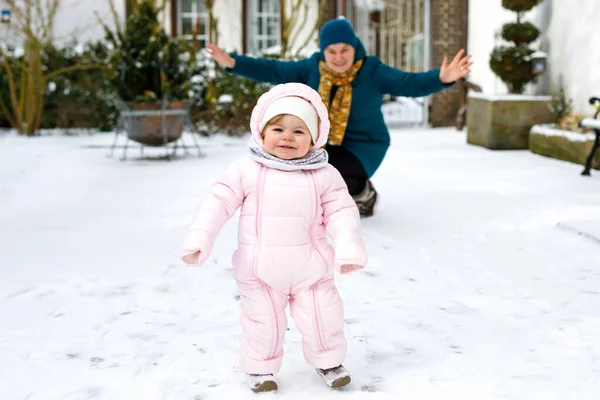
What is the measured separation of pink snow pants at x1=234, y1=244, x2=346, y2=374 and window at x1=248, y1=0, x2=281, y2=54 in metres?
12.3

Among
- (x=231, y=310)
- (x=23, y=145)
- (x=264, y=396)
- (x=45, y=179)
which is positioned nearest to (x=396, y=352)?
(x=264, y=396)

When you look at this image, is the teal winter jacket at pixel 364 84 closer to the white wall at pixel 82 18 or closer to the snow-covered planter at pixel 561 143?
the snow-covered planter at pixel 561 143

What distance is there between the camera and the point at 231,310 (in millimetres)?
3385

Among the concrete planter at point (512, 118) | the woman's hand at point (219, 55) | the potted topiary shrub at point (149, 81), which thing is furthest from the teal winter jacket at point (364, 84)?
the concrete planter at point (512, 118)

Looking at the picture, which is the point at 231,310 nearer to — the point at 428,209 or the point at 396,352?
the point at 396,352

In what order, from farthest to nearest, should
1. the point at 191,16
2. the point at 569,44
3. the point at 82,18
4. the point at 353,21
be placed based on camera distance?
the point at 353,21 < the point at 191,16 < the point at 82,18 < the point at 569,44

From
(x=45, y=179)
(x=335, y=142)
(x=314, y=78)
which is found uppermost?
(x=314, y=78)

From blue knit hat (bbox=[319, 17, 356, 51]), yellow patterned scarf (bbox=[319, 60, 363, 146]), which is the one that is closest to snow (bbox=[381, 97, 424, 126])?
yellow patterned scarf (bbox=[319, 60, 363, 146])

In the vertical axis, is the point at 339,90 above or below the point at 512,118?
above

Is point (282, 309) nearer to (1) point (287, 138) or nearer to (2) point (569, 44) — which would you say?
(1) point (287, 138)

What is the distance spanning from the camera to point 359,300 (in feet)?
11.6

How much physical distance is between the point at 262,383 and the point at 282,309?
230 millimetres

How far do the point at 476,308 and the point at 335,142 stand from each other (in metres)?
2.04

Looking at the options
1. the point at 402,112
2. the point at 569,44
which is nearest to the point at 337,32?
the point at 569,44
